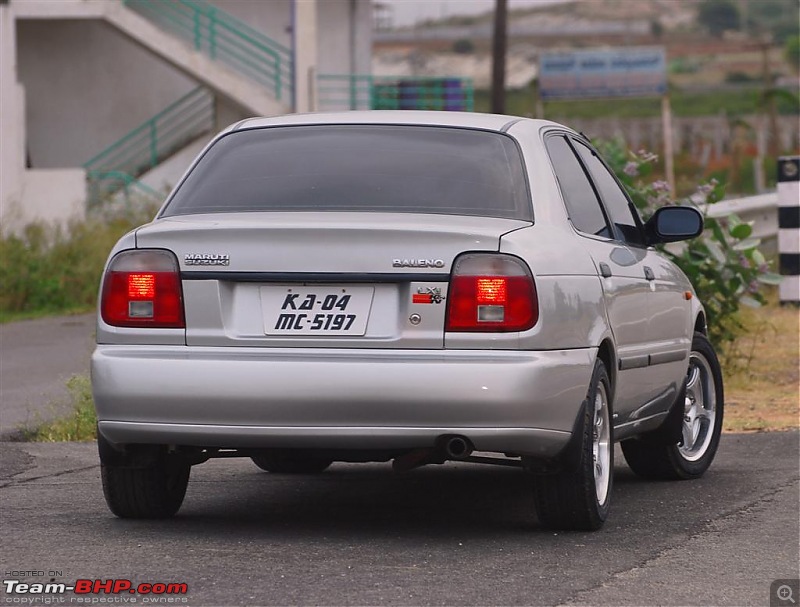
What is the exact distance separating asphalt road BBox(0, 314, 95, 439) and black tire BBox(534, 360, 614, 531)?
4.02 m

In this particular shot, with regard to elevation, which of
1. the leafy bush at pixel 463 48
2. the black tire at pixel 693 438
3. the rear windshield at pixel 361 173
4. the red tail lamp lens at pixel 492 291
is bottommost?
the black tire at pixel 693 438

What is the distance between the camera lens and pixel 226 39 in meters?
29.8

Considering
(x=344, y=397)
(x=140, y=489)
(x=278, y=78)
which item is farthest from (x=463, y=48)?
(x=344, y=397)

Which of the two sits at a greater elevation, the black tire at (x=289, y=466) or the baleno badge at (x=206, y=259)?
the baleno badge at (x=206, y=259)

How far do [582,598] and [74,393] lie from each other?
5.92 meters

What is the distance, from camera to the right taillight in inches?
234

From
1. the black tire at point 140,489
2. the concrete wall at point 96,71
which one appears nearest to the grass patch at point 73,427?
the black tire at point 140,489

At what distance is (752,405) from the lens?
36.3ft

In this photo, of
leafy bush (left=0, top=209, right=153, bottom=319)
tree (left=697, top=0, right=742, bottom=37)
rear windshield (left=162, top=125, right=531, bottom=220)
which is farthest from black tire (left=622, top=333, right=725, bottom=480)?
tree (left=697, top=0, right=742, bottom=37)

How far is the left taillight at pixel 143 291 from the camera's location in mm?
6180

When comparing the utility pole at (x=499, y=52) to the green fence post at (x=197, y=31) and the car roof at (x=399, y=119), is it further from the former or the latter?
the car roof at (x=399, y=119)

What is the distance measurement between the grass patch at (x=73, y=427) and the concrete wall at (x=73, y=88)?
20.6m

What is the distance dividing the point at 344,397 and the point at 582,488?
3.41 ft

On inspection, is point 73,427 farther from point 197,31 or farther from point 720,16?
point 720,16
